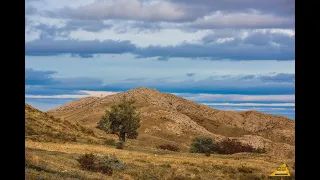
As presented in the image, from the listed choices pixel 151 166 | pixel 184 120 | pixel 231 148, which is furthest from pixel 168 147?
pixel 151 166

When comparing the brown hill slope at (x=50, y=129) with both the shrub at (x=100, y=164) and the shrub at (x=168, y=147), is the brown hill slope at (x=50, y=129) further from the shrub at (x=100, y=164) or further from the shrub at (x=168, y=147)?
the shrub at (x=168, y=147)

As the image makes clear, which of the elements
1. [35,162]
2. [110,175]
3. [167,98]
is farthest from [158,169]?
[167,98]

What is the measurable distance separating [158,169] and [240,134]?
2415 inches

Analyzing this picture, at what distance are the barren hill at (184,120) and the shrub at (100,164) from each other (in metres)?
39.8

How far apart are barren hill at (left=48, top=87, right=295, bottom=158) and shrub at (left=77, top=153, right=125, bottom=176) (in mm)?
39769

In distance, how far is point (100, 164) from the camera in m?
36.1

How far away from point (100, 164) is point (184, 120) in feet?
213

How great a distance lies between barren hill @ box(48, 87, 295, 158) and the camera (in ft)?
291

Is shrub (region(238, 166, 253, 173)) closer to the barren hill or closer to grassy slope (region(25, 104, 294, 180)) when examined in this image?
grassy slope (region(25, 104, 294, 180))

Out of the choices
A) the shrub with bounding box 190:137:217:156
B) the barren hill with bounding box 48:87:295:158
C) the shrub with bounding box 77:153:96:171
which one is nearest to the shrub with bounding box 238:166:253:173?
the shrub with bounding box 77:153:96:171

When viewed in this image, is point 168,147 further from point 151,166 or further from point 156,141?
point 151,166
